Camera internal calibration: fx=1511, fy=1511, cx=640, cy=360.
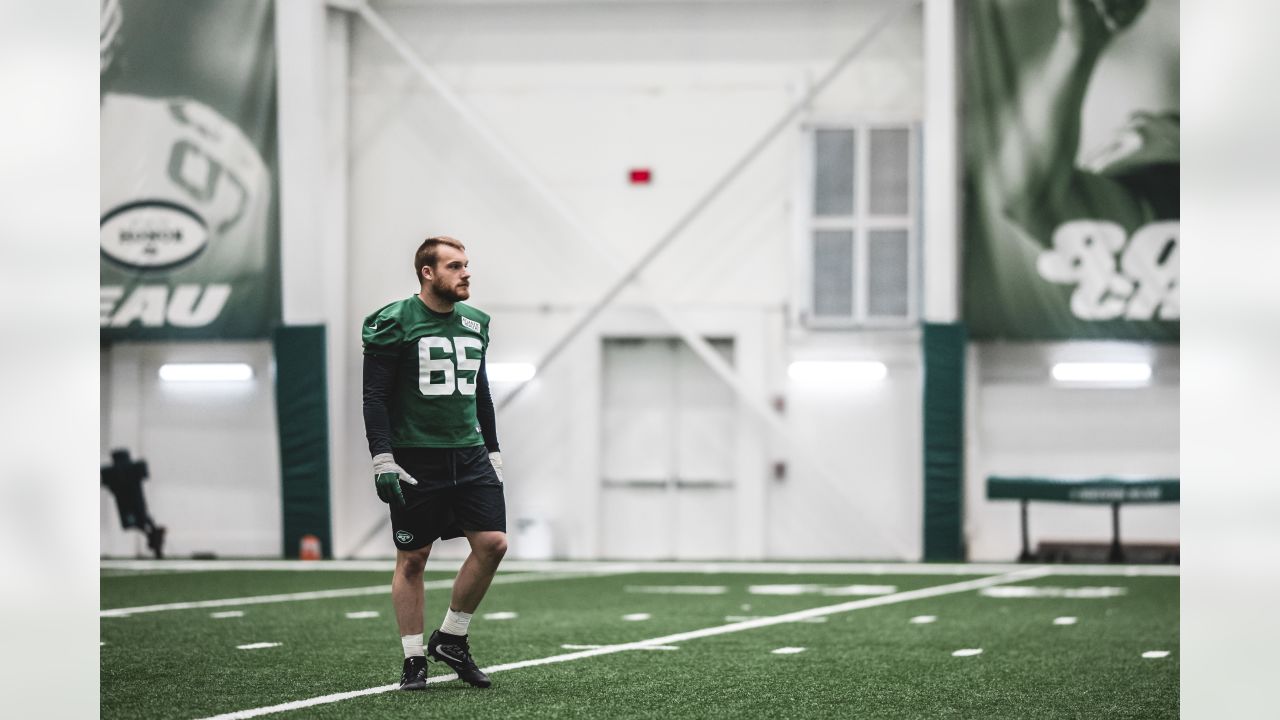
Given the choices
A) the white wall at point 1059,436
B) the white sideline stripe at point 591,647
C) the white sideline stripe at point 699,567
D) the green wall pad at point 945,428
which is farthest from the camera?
the white wall at point 1059,436

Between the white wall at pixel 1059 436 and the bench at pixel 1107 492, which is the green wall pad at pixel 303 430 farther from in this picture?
the bench at pixel 1107 492

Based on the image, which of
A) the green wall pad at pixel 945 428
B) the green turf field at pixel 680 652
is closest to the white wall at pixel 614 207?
the green wall pad at pixel 945 428

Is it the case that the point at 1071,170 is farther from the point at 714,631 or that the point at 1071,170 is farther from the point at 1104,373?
the point at 714,631

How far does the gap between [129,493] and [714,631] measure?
1063 cm

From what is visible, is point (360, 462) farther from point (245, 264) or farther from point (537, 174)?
point (537, 174)

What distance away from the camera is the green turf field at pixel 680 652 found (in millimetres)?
5727

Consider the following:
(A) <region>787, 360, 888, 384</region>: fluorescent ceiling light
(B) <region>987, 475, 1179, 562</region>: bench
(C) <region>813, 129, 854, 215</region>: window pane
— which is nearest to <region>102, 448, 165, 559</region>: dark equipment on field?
(A) <region>787, 360, 888, 384</region>: fluorescent ceiling light

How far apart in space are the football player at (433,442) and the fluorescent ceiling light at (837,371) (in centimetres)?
1213

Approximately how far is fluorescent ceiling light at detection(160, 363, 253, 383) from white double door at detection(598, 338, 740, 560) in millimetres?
4508

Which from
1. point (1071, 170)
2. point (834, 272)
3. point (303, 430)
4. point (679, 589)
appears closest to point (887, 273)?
point (834, 272)

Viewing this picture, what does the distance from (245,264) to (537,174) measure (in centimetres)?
360
